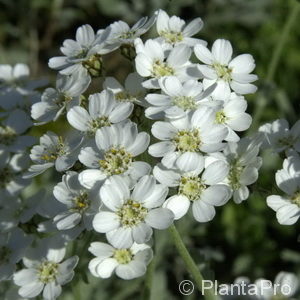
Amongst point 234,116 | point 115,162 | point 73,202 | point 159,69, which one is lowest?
point 73,202

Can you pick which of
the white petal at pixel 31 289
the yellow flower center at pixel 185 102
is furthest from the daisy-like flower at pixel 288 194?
the white petal at pixel 31 289

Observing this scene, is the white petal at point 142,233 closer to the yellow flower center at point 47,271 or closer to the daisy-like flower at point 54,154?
the daisy-like flower at point 54,154

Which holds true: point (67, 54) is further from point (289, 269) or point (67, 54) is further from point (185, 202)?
point (289, 269)

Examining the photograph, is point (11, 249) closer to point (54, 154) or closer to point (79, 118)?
point (54, 154)

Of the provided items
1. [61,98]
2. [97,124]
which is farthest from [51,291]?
[61,98]

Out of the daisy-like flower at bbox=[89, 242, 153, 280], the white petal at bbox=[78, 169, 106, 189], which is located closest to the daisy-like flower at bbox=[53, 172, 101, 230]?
the white petal at bbox=[78, 169, 106, 189]

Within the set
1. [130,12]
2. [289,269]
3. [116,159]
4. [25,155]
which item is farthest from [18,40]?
[116,159]
